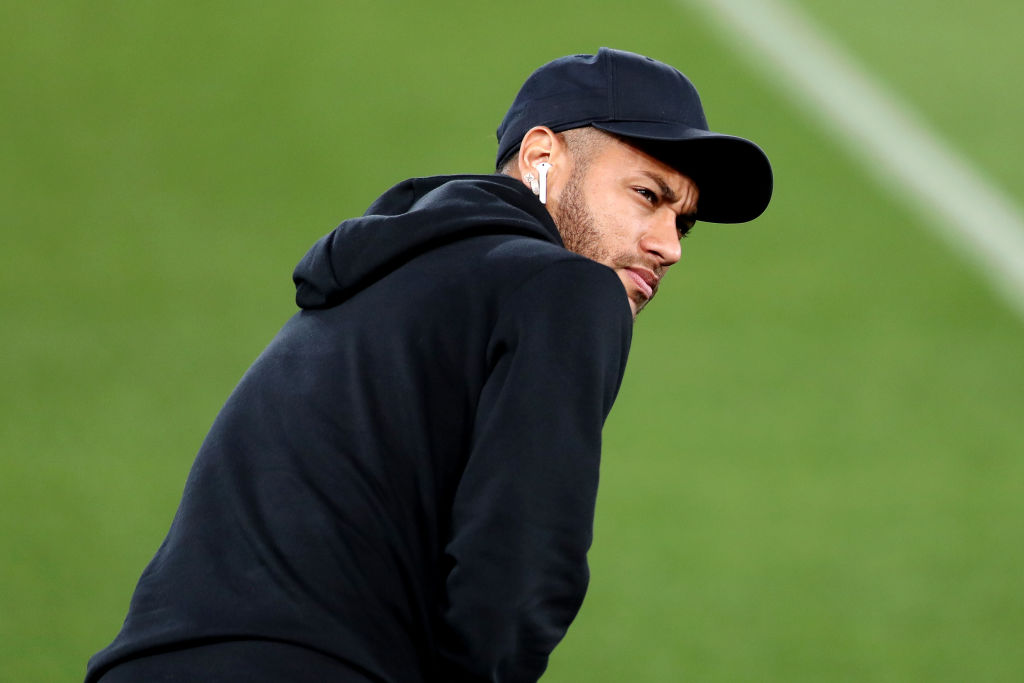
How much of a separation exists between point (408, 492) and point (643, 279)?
0.65m

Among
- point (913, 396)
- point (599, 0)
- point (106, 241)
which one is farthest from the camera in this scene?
point (599, 0)

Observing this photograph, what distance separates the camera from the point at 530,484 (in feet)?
5.43

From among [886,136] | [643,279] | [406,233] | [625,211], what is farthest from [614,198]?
[886,136]

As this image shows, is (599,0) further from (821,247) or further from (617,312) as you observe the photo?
(617,312)

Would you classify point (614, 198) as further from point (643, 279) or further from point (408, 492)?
point (408, 492)

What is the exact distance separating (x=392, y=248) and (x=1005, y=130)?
5739 mm

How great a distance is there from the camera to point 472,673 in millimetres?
1684

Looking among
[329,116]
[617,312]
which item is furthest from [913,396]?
[617,312]

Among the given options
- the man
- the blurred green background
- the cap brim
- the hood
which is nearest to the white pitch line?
the blurred green background

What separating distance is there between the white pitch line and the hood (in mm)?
4521

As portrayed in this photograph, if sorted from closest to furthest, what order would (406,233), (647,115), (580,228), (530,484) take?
(530,484), (406,233), (647,115), (580,228)

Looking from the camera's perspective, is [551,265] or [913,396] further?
[913,396]

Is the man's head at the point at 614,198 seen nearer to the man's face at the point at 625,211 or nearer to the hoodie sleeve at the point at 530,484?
the man's face at the point at 625,211

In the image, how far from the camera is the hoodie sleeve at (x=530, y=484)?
165 cm
